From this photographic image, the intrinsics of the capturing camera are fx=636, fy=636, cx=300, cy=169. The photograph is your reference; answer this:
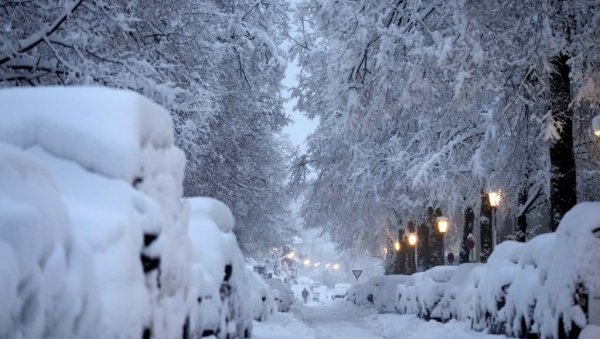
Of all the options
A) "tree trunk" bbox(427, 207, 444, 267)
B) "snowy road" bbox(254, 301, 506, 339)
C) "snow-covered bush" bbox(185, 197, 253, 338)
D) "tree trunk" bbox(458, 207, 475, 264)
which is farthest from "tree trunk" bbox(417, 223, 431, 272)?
"snow-covered bush" bbox(185, 197, 253, 338)

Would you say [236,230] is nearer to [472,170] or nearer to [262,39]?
[262,39]

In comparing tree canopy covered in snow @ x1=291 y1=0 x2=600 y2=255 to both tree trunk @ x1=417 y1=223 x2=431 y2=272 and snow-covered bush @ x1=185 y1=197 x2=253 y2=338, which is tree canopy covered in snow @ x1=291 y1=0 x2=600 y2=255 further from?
tree trunk @ x1=417 y1=223 x2=431 y2=272

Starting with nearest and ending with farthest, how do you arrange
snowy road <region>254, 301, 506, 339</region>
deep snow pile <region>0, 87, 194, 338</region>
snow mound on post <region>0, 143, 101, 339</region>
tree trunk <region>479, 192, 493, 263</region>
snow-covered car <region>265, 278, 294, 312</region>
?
snow mound on post <region>0, 143, 101, 339</region>, deep snow pile <region>0, 87, 194, 338</region>, snowy road <region>254, 301, 506, 339</region>, tree trunk <region>479, 192, 493, 263</region>, snow-covered car <region>265, 278, 294, 312</region>

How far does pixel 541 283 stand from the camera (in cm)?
840

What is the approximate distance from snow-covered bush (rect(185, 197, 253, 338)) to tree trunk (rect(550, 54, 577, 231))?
6227mm

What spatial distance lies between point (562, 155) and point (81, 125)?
999 cm

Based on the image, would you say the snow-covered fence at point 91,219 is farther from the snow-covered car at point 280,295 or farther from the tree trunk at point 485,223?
the snow-covered car at point 280,295

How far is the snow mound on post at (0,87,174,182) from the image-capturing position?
4254mm

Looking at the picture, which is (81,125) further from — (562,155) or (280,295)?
(280,295)

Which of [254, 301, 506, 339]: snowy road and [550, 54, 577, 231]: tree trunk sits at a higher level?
[550, 54, 577, 231]: tree trunk

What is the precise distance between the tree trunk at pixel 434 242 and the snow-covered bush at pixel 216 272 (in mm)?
16702

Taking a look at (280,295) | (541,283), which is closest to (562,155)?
(541,283)

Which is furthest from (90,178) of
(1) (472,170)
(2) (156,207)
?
→ (1) (472,170)

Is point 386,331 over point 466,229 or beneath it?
beneath
